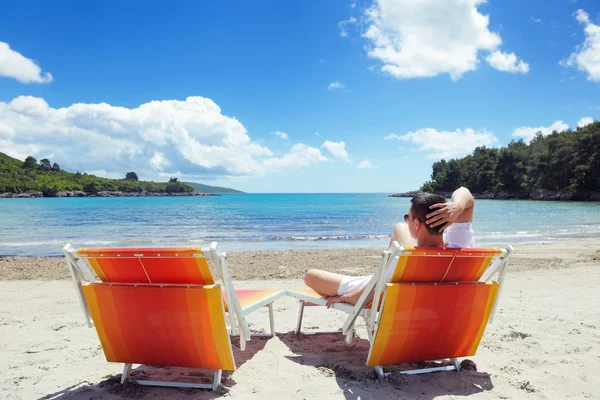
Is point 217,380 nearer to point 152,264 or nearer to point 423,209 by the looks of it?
point 152,264

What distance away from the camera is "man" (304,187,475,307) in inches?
117

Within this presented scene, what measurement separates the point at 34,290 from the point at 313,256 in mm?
6710

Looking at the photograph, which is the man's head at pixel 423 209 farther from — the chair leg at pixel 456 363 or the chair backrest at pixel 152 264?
the chair backrest at pixel 152 264

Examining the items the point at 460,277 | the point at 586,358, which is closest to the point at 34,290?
the point at 460,277

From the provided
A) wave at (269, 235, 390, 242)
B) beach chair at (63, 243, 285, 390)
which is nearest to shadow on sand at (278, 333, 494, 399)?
beach chair at (63, 243, 285, 390)

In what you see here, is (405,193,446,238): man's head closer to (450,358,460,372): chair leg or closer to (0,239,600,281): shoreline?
(450,358,460,372): chair leg

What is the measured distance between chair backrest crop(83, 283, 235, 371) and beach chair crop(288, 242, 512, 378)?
3.47 feet

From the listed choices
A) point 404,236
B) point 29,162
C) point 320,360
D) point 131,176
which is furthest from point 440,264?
point 131,176

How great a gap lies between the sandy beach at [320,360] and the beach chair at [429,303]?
25 centimetres

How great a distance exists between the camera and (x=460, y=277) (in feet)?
9.82

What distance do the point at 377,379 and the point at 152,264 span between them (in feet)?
5.96

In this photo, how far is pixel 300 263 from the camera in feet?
34.2

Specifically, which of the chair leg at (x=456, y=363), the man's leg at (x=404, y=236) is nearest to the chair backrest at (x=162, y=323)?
the man's leg at (x=404, y=236)

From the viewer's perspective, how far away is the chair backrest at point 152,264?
2.60 metres
